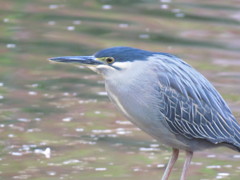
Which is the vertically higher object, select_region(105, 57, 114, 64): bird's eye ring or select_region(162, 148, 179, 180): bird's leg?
select_region(105, 57, 114, 64): bird's eye ring

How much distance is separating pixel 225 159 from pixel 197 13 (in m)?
5.28

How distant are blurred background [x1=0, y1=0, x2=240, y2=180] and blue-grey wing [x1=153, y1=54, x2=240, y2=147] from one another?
0.83 metres

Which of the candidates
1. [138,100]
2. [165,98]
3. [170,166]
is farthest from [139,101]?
[170,166]

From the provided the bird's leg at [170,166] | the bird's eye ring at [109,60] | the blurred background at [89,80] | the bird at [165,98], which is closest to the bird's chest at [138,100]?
the bird at [165,98]

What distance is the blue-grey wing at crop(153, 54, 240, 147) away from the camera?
5355mm

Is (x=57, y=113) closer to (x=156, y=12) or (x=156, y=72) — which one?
(x=156, y=72)

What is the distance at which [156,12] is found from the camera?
11.6m

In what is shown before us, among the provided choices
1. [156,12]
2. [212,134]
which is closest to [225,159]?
[212,134]

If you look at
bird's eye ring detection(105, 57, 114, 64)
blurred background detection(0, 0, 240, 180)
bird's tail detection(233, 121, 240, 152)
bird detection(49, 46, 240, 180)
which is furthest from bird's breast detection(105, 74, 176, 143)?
blurred background detection(0, 0, 240, 180)

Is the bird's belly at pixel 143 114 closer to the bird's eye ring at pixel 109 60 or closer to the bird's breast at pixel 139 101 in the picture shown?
the bird's breast at pixel 139 101

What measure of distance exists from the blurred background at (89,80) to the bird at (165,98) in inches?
32.6

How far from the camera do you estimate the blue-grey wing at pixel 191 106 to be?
5.36 m

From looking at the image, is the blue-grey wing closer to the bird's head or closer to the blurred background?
the bird's head

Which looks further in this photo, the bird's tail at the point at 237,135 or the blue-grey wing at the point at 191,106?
the bird's tail at the point at 237,135
